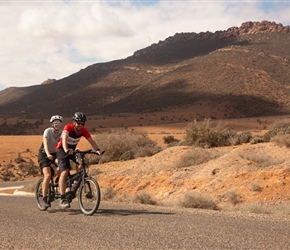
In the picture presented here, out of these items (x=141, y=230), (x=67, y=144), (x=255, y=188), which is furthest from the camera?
(x=255, y=188)

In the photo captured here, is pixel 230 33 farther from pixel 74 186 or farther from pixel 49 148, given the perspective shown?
pixel 74 186

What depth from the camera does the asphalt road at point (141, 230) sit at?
6.21 metres

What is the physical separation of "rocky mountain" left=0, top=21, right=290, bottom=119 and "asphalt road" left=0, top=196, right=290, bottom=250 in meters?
67.9

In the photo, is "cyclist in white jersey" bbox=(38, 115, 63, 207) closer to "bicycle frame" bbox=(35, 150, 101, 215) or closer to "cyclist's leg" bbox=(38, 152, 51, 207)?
"cyclist's leg" bbox=(38, 152, 51, 207)

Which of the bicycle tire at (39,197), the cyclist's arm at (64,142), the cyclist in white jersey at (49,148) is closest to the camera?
the cyclist's arm at (64,142)

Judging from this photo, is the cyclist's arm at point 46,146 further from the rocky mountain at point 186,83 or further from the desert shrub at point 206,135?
the rocky mountain at point 186,83

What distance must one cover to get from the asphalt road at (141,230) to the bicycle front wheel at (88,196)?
158mm

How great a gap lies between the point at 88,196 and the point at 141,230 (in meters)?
2.18

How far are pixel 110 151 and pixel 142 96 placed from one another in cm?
6207

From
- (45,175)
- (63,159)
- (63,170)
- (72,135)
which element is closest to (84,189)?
(63,170)

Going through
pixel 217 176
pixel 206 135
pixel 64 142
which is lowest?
pixel 217 176

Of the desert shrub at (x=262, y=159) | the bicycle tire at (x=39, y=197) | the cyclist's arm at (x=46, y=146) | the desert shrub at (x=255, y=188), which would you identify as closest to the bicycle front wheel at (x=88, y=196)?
the cyclist's arm at (x=46, y=146)

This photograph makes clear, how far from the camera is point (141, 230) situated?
7262mm

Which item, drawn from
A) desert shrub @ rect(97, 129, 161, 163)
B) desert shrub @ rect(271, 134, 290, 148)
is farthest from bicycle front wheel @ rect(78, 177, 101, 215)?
desert shrub @ rect(97, 129, 161, 163)
